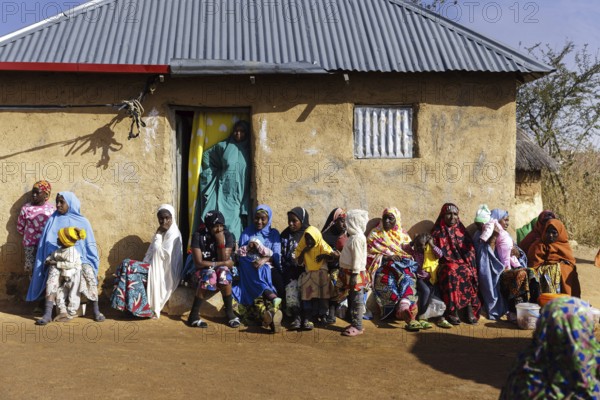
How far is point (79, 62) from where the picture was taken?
7.54 m

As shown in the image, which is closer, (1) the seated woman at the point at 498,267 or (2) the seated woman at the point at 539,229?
(1) the seated woman at the point at 498,267

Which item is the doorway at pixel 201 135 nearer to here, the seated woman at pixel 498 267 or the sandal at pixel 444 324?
the sandal at pixel 444 324

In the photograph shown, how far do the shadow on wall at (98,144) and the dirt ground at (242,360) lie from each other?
1823mm

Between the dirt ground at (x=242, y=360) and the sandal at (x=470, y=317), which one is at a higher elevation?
the sandal at (x=470, y=317)

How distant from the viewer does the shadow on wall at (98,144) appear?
7.75 m

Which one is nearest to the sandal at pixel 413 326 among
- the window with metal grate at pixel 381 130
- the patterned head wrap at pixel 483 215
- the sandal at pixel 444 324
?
the sandal at pixel 444 324

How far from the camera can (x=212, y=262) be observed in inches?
283

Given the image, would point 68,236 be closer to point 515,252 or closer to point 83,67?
point 83,67

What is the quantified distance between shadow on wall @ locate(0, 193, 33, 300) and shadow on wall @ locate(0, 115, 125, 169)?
71 cm

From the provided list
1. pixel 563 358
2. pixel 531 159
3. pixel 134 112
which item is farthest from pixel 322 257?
pixel 531 159

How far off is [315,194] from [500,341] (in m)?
2.66

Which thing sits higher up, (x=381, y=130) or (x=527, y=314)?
(x=381, y=130)

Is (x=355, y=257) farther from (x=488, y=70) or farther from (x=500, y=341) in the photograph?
(x=488, y=70)

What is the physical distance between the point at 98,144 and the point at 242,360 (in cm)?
335
